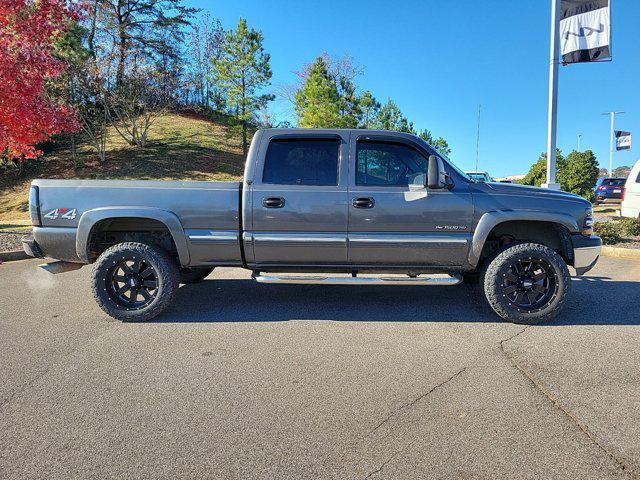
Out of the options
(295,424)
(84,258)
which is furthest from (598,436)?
(84,258)

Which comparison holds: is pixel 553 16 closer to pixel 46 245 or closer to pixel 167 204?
pixel 167 204

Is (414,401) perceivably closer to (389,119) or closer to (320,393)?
(320,393)

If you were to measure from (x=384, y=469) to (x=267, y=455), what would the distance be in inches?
→ 24.6

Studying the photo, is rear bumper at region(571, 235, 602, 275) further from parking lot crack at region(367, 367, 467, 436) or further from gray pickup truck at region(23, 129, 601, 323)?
parking lot crack at region(367, 367, 467, 436)

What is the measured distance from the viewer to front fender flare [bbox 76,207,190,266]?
14.2 ft

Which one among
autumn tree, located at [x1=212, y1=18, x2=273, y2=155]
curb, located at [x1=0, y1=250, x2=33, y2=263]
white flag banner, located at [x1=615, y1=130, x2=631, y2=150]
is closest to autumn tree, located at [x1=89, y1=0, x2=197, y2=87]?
autumn tree, located at [x1=212, y1=18, x2=273, y2=155]

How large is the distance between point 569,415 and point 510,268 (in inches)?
73.4

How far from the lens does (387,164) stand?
450 centimetres

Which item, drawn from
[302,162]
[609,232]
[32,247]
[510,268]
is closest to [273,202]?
[302,162]

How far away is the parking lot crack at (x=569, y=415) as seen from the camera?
2156mm

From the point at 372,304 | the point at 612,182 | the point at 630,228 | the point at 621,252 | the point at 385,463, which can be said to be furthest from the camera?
the point at 612,182

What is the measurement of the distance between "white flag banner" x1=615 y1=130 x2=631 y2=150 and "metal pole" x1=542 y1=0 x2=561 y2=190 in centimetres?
3858

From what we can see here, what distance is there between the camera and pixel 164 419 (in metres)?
2.62

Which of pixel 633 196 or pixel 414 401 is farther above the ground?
pixel 633 196
